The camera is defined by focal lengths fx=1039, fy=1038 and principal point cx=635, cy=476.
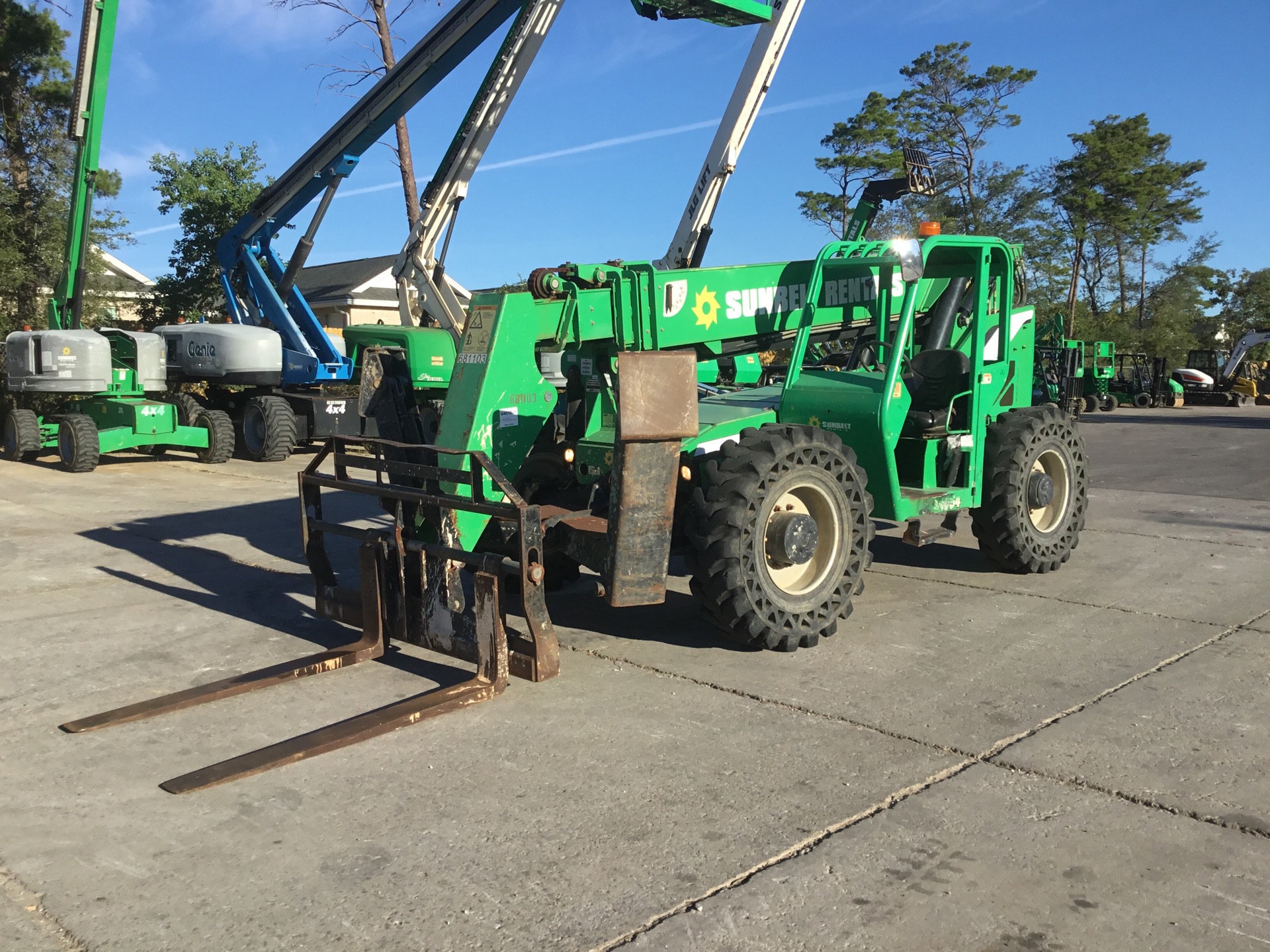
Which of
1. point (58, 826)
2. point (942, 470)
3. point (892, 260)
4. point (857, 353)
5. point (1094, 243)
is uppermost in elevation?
point (1094, 243)

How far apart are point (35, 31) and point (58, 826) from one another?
2588 cm

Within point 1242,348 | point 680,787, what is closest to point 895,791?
point 680,787

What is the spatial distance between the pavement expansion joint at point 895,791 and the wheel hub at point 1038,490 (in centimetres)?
175

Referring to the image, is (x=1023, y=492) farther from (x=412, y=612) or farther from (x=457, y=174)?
(x=457, y=174)

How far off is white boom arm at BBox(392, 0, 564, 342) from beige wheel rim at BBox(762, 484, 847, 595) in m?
10.8

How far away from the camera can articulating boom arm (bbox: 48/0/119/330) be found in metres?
18.2

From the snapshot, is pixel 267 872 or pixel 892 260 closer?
pixel 267 872

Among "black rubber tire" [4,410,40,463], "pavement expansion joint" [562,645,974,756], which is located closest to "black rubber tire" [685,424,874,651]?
"pavement expansion joint" [562,645,974,756]

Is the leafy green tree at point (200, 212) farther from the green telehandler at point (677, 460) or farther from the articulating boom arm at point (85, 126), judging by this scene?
the green telehandler at point (677, 460)

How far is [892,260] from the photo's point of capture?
6594 mm

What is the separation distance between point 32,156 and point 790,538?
25.2 m

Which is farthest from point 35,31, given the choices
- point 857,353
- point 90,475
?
point 857,353

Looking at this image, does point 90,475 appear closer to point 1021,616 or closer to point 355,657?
point 355,657

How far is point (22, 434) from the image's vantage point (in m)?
16.3
